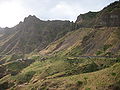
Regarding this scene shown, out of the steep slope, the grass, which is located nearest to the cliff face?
the steep slope

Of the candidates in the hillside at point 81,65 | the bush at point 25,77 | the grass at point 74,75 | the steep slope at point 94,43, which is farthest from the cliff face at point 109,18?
the bush at point 25,77

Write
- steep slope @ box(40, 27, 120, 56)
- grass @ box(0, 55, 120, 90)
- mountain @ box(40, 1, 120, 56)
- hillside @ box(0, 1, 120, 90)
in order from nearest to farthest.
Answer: grass @ box(0, 55, 120, 90)
hillside @ box(0, 1, 120, 90)
steep slope @ box(40, 27, 120, 56)
mountain @ box(40, 1, 120, 56)

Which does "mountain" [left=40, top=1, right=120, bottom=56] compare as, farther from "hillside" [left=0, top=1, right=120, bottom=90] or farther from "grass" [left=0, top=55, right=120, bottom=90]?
"grass" [left=0, top=55, right=120, bottom=90]

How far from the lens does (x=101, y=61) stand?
323 feet

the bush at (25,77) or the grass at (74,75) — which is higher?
the grass at (74,75)

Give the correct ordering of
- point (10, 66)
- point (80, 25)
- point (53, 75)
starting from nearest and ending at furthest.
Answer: point (53, 75) → point (10, 66) → point (80, 25)

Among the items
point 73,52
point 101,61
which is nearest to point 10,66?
point 73,52

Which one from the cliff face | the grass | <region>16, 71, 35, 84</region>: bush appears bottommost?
<region>16, 71, 35, 84</region>: bush

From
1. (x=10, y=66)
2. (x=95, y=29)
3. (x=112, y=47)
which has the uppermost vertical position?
(x=95, y=29)

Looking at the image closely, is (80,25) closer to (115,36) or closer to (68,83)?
(115,36)

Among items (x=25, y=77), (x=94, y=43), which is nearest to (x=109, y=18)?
(x=94, y=43)

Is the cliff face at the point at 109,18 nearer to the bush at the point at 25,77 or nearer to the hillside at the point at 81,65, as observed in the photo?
the hillside at the point at 81,65

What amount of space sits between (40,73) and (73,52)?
44.1 m

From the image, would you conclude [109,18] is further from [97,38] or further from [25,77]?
[25,77]
